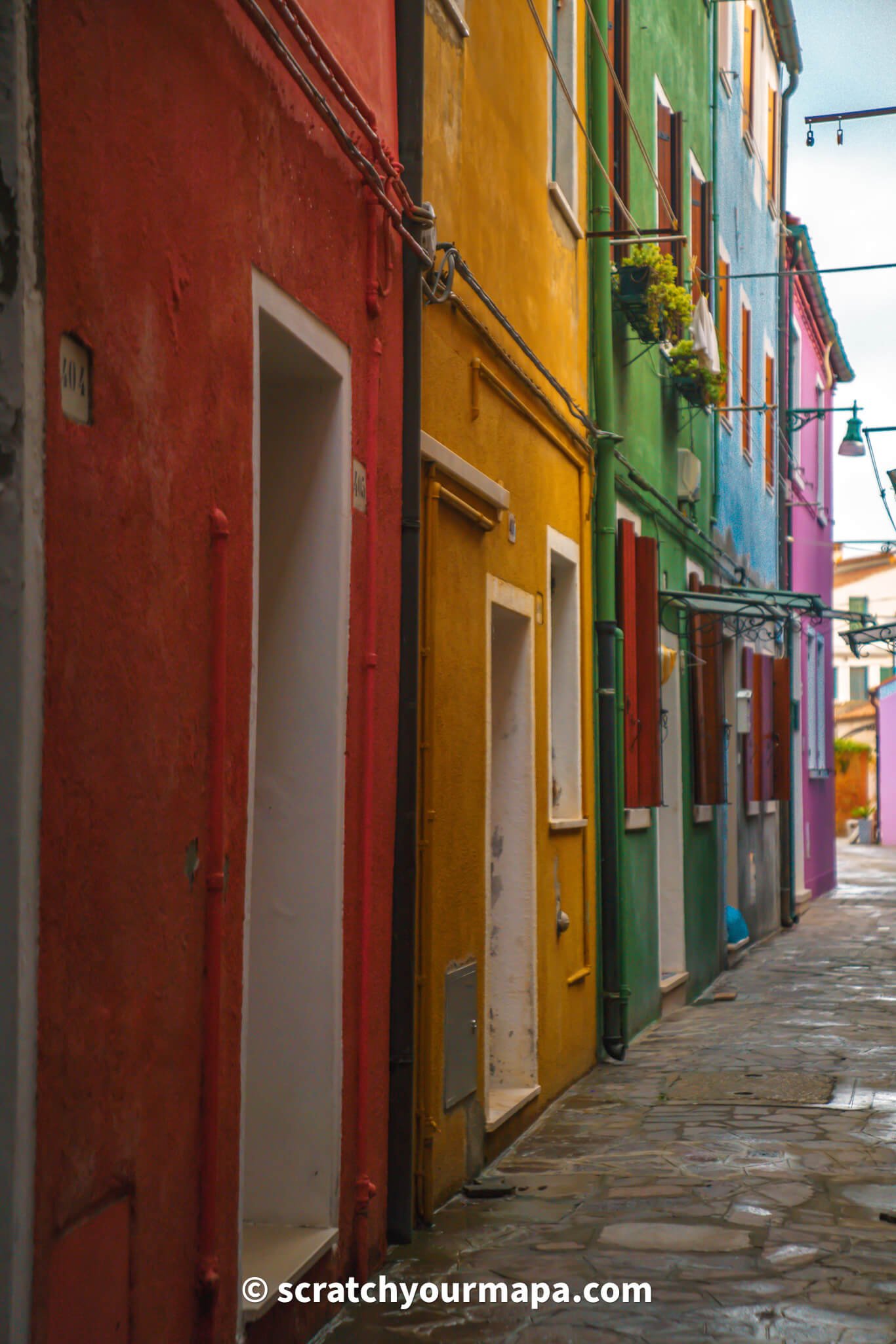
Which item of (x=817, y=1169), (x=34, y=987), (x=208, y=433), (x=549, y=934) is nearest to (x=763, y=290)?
(x=549, y=934)

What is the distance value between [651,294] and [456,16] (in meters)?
4.39

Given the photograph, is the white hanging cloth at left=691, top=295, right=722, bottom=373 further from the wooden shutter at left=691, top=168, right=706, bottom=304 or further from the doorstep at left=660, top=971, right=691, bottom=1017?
the doorstep at left=660, top=971, right=691, bottom=1017

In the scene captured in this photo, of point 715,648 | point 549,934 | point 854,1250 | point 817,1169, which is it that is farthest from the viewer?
point 715,648

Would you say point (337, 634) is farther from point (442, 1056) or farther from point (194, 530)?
point (442, 1056)

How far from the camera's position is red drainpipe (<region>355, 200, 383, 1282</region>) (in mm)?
5480

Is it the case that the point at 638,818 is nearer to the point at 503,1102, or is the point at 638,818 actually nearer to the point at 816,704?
the point at 503,1102

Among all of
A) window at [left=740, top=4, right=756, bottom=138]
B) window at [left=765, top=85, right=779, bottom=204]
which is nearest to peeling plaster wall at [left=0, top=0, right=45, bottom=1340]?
window at [left=740, top=4, right=756, bottom=138]

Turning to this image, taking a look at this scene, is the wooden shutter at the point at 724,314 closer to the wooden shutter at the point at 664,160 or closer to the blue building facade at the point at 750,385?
the blue building facade at the point at 750,385

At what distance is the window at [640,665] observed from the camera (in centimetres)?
1098

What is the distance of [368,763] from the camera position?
18.5 feet

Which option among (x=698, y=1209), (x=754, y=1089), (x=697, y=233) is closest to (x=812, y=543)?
(x=697, y=233)

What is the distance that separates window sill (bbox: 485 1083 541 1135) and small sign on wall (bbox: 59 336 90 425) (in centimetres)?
484

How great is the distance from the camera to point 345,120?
5.49 metres

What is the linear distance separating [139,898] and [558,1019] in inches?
230
